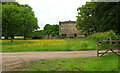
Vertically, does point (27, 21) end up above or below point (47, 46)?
above

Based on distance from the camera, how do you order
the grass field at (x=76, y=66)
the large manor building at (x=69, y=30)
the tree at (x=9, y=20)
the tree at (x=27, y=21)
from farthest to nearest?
the large manor building at (x=69, y=30) < the tree at (x=27, y=21) < the tree at (x=9, y=20) < the grass field at (x=76, y=66)

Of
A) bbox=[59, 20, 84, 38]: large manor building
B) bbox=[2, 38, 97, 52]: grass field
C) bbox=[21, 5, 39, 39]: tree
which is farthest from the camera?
bbox=[59, 20, 84, 38]: large manor building

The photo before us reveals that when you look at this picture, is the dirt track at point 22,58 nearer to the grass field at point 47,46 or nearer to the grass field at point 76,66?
the grass field at point 76,66

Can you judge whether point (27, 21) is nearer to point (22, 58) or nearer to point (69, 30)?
point (69, 30)

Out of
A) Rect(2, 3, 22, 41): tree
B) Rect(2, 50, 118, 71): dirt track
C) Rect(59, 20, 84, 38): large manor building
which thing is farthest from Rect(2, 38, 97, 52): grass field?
Rect(59, 20, 84, 38): large manor building

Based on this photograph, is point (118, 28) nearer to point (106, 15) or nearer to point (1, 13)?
point (106, 15)

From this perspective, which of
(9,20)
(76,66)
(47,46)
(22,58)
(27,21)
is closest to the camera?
(76,66)

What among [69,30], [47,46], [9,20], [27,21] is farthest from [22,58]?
[69,30]

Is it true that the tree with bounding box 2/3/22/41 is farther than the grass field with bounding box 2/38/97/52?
Yes

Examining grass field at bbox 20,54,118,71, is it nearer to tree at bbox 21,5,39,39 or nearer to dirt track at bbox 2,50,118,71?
dirt track at bbox 2,50,118,71

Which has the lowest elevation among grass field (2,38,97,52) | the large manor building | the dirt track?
the dirt track

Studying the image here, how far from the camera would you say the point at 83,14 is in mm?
50250

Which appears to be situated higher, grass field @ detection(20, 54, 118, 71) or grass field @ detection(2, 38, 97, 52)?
grass field @ detection(2, 38, 97, 52)

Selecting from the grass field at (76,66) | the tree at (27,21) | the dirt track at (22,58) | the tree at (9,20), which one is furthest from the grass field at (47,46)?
the tree at (27,21)
